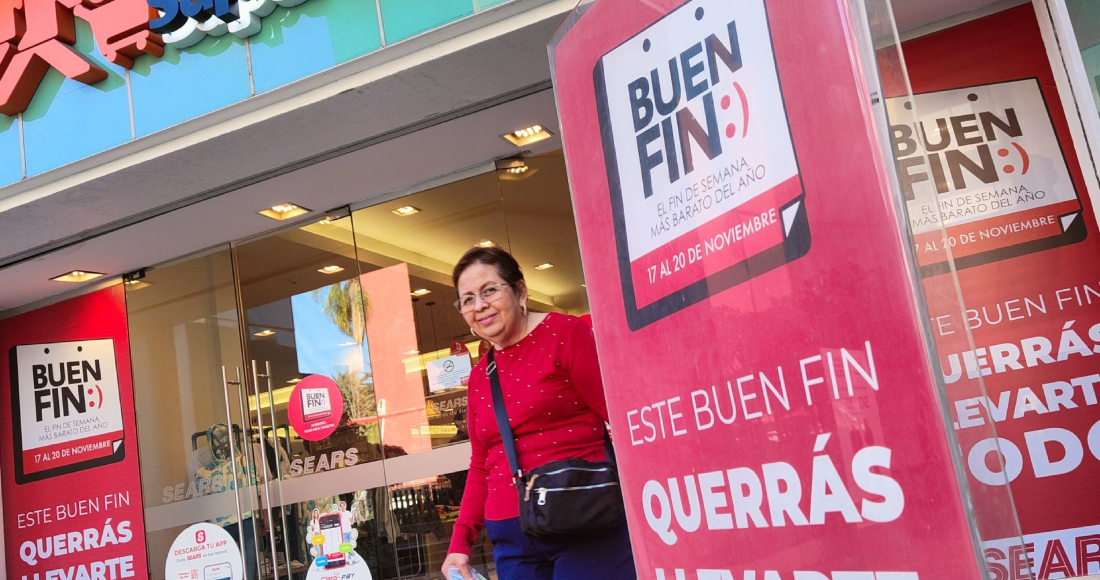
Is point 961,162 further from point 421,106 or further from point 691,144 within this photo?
point 691,144

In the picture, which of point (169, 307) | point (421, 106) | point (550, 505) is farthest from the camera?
point (169, 307)

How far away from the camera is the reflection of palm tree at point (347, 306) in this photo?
19.4ft

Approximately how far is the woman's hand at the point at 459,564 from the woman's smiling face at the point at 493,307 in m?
0.73

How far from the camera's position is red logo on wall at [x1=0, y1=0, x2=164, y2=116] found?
206 inches

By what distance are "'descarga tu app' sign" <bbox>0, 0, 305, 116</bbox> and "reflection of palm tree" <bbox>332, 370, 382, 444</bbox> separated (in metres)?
2.28

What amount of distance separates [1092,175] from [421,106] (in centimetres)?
343

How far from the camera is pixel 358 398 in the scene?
229 inches

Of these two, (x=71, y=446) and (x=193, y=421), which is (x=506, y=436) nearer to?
(x=193, y=421)

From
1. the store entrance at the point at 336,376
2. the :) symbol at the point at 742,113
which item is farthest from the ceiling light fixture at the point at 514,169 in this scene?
the :) symbol at the point at 742,113

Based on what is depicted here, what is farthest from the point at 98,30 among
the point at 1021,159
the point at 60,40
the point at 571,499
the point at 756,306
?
the point at 1021,159

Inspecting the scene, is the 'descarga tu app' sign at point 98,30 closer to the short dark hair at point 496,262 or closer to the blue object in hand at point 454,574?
the short dark hair at point 496,262

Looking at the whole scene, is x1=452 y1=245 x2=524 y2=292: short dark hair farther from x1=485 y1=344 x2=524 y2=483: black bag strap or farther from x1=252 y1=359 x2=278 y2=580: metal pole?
x1=252 y1=359 x2=278 y2=580: metal pole

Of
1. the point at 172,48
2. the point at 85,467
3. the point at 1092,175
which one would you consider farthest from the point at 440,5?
the point at 85,467

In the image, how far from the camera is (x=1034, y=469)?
13.3 ft
